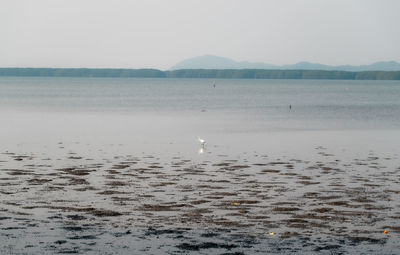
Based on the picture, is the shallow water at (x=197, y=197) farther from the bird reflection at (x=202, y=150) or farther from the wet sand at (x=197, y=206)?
the bird reflection at (x=202, y=150)

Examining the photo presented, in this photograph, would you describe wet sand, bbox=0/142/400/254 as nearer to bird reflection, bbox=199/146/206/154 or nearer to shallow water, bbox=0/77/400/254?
shallow water, bbox=0/77/400/254

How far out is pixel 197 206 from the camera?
18.8 m

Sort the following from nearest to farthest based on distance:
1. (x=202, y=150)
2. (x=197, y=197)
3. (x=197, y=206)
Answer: (x=197, y=206)
(x=197, y=197)
(x=202, y=150)

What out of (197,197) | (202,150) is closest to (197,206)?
(197,197)

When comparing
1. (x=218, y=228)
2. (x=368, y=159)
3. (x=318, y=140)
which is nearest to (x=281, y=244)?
(x=218, y=228)

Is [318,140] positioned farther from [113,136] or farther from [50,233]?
[50,233]

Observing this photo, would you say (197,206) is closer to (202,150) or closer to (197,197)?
Answer: (197,197)

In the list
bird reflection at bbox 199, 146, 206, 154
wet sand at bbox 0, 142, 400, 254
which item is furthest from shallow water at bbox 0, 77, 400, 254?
bird reflection at bbox 199, 146, 206, 154

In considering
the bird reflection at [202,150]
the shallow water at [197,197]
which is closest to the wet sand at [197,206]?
the shallow water at [197,197]

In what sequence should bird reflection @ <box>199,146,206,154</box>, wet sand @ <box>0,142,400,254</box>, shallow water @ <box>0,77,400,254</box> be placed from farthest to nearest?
1. bird reflection @ <box>199,146,206,154</box>
2. shallow water @ <box>0,77,400,254</box>
3. wet sand @ <box>0,142,400,254</box>

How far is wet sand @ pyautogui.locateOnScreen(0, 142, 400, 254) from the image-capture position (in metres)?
14.4

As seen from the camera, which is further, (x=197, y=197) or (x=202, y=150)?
(x=202, y=150)

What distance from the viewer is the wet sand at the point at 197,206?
14414mm

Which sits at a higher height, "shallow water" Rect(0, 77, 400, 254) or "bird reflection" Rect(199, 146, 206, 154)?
"shallow water" Rect(0, 77, 400, 254)
